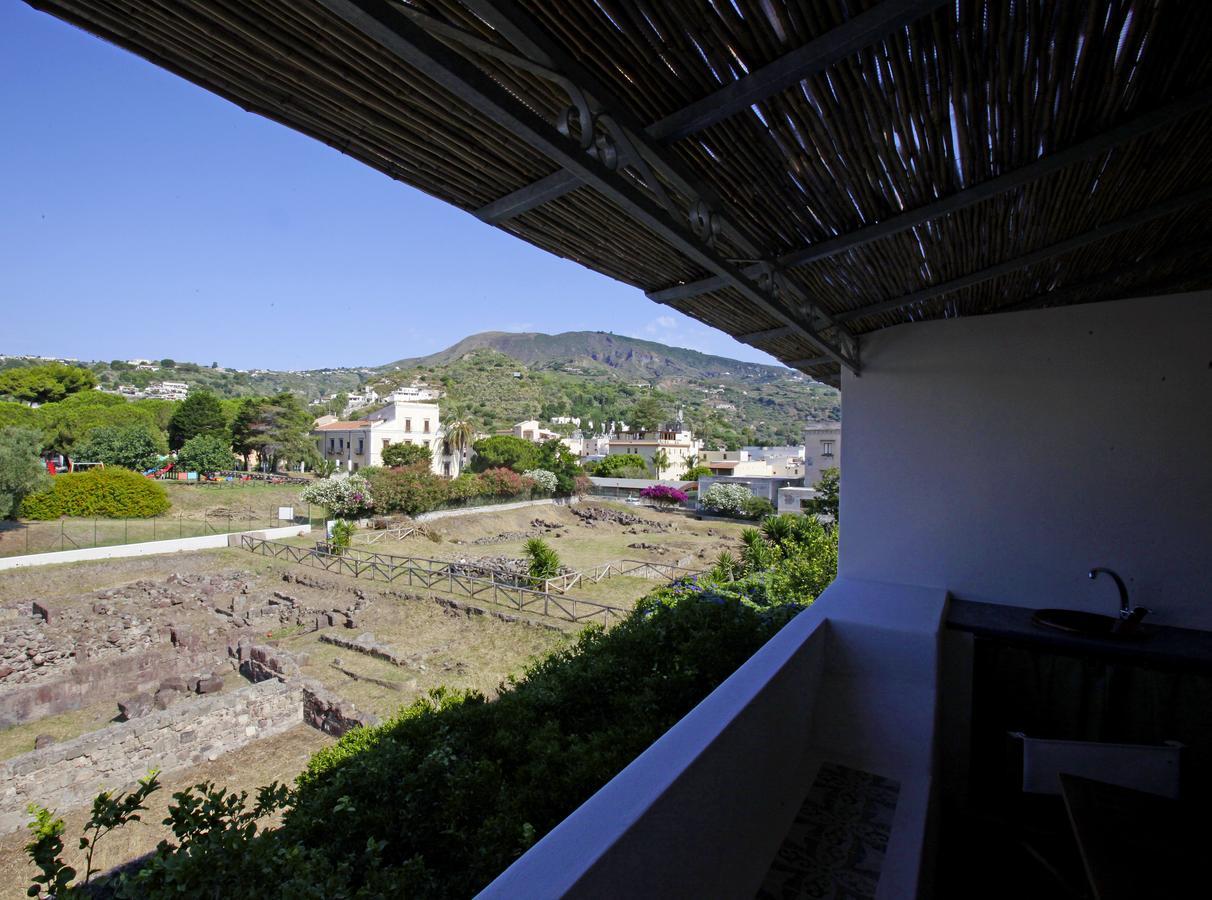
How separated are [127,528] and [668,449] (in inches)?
1155

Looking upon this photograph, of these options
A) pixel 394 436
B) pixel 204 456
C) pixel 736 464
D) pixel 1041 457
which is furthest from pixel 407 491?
pixel 736 464

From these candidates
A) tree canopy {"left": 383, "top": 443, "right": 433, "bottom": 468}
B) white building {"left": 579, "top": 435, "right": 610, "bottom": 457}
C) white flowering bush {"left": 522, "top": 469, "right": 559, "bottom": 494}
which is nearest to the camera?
white flowering bush {"left": 522, "top": 469, "right": 559, "bottom": 494}

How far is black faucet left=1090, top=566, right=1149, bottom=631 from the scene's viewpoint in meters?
2.24

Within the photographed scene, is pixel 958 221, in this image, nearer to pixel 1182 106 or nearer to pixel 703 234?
pixel 1182 106

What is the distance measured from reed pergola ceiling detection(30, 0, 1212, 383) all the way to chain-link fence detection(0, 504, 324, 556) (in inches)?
739

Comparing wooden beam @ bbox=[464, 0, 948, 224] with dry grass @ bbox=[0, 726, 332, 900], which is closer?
wooden beam @ bbox=[464, 0, 948, 224]

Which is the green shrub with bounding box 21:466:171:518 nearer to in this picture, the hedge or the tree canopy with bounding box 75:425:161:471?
the tree canopy with bounding box 75:425:161:471

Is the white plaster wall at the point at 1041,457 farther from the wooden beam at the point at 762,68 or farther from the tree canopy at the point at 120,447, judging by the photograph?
the tree canopy at the point at 120,447

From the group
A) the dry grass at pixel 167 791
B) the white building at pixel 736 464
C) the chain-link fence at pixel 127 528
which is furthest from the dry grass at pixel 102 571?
the white building at pixel 736 464

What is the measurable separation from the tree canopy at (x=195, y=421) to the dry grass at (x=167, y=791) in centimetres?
2967

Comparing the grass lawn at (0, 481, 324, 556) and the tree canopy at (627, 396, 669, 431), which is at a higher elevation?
the tree canopy at (627, 396, 669, 431)

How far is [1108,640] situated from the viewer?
2172 millimetres

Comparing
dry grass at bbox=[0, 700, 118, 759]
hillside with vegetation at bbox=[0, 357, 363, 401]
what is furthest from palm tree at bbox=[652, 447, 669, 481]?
hillside with vegetation at bbox=[0, 357, 363, 401]

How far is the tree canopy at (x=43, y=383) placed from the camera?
97.6ft
